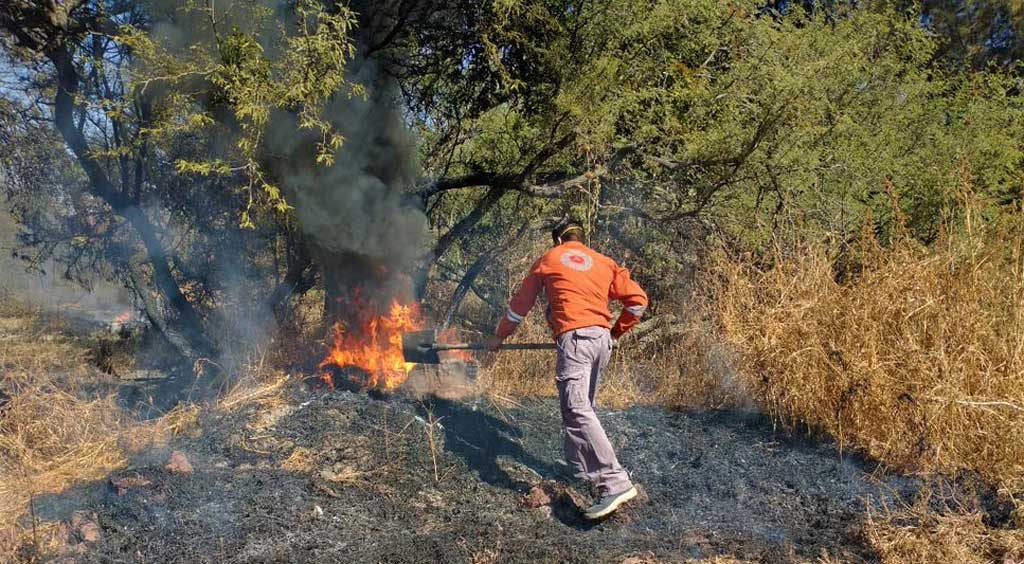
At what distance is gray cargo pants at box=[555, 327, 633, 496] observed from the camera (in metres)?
4.87

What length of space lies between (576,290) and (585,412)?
0.83 meters

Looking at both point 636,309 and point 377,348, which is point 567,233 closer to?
point 636,309

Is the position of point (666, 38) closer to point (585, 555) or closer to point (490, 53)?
point (490, 53)

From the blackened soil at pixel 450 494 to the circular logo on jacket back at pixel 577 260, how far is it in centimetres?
157

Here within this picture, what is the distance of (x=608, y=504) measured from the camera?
4.76m

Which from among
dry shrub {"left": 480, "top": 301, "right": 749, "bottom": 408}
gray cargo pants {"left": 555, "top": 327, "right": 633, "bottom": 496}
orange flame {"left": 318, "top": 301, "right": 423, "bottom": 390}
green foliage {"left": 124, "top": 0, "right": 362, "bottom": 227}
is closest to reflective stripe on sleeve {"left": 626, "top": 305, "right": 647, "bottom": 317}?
gray cargo pants {"left": 555, "top": 327, "right": 633, "bottom": 496}

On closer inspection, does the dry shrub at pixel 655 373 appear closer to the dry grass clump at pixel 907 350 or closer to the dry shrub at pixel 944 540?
the dry grass clump at pixel 907 350

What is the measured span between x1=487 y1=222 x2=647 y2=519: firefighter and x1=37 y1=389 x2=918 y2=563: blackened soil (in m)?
0.29

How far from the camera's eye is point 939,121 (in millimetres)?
11398

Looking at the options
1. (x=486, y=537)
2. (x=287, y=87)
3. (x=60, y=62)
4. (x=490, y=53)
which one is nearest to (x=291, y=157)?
(x=287, y=87)

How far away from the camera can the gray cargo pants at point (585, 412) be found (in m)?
4.87

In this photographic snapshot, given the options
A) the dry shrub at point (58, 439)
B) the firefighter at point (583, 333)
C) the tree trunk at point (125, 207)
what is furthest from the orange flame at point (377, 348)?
the firefighter at point (583, 333)

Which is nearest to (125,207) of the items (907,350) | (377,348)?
(377,348)

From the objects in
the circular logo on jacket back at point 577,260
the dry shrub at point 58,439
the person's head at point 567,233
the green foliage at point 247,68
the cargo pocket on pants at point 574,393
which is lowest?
the dry shrub at point 58,439
